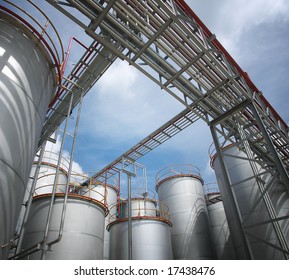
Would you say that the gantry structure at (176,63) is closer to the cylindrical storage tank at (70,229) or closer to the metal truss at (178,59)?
the metal truss at (178,59)

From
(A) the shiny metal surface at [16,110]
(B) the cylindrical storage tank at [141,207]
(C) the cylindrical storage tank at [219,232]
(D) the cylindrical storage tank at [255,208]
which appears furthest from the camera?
(B) the cylindrical storage tank at [141,207]

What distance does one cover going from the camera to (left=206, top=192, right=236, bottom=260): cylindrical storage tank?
13297mm

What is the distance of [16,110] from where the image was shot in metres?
5.27

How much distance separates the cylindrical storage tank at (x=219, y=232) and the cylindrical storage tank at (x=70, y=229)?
27.3 feet

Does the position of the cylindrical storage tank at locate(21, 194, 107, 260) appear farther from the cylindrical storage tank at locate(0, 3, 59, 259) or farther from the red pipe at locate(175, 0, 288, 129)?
the red pipe at locate(175, 0, 288, 129)

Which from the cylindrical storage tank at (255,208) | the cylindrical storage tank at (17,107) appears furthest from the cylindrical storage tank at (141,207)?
the cylindrical storage tank at (17,107)

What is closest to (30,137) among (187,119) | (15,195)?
(15,195)

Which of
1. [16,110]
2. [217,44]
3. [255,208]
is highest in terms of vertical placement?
[217,44]

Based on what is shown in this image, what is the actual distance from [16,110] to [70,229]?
454 cm

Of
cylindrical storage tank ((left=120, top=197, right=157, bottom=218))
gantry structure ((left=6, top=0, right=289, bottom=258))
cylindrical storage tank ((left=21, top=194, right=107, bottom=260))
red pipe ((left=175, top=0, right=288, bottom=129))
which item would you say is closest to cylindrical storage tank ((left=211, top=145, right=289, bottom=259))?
gantry structure ((left=6, top=0, right=289, bottom=258))

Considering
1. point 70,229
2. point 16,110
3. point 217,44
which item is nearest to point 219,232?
point 70,229

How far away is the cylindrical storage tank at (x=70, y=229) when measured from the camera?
7.36 meters

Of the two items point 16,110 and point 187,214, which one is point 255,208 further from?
point 16,110

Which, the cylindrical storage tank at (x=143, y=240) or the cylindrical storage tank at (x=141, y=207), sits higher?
the cylindrical storage tank at (x=141, y=207)
